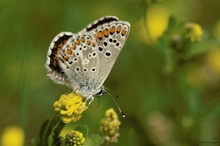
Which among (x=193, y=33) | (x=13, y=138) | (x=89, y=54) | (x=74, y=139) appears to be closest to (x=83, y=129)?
(x=74, y=139)

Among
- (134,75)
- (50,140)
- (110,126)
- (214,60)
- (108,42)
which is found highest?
(108,42)

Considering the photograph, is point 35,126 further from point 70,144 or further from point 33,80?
point 70,144

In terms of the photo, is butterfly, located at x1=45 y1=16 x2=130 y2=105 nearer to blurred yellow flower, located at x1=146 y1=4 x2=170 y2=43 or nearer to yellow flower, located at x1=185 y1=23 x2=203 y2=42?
yellow flower, located at x1=185 y1=23 x2=203 y2=42

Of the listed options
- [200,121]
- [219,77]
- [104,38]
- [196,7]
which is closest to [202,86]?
[219,77]

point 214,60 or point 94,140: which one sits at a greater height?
point 94,140

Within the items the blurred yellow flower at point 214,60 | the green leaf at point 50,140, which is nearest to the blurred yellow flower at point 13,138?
the green leaf at point 50,140

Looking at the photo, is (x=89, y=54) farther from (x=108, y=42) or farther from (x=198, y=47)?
(x=198, y=47)
